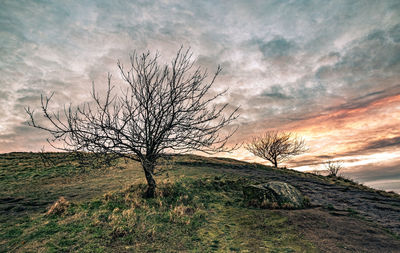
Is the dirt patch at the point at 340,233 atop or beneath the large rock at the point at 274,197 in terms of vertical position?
beneath

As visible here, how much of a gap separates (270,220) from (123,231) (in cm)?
528

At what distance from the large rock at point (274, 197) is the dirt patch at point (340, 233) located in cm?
77

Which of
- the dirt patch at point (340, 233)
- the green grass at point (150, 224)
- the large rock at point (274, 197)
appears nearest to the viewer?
the green grass at point (150, 224)

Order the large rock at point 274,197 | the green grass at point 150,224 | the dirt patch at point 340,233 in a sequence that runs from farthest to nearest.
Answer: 1. the large rock at point 274,197
2. the dirt patch at point 340,233
3. the green grass at point 150,224

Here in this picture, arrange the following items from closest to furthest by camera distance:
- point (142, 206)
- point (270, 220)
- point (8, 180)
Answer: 1. point (270, 220)
2. point (142, 206)
3. point (8, 180)

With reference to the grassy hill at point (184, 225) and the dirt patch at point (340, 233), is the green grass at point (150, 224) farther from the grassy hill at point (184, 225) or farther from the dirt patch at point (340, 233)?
the dirt patch at point (340, 233)

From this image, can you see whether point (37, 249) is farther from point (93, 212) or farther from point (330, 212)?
point (330, 212)

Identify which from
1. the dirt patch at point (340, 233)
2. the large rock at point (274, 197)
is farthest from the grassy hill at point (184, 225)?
the large rock at point (274, 197)

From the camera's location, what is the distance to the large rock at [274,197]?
9.32 metres

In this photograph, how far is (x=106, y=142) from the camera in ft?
28.6

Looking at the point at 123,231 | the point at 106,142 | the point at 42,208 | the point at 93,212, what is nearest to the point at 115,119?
the point at 106,142

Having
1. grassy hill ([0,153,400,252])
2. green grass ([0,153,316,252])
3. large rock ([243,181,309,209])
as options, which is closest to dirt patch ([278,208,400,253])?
grassy hill ([0,153,400,252])

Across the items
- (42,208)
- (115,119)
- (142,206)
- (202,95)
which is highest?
(202,95)

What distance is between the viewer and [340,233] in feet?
22.1
